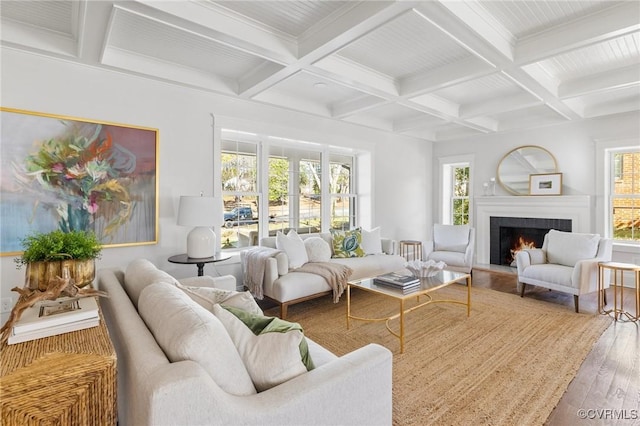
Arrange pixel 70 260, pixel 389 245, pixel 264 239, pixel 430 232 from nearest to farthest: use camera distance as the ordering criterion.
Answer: pixel 70 260 → pixel 264 239 → pixel 389 245 → pixel 430 232

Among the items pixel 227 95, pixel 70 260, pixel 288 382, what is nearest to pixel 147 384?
pixel 288 382

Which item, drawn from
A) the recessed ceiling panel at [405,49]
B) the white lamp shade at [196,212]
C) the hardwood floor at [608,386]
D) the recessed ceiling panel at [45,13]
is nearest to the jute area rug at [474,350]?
the hardwood floor at [608,386]

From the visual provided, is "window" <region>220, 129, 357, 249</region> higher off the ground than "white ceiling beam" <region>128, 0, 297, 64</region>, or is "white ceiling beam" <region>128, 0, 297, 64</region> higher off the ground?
"white ceiling beam" <region>128, 0, 297, 64</region>

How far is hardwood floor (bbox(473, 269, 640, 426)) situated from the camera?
1.89 meters

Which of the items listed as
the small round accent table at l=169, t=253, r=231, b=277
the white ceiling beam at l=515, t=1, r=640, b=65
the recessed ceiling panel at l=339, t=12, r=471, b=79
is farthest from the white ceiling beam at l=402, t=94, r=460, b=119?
the small round accent table at l=169, t=253, r=231, b=277

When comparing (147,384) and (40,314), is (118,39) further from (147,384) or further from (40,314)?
(147,384)

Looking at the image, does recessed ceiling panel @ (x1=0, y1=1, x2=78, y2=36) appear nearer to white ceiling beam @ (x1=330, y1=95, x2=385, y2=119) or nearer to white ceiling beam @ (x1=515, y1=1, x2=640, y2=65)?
white ceiling beam @ (x1=330, y1=95, x2=385, y2=119)

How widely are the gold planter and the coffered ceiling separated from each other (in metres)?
1.68

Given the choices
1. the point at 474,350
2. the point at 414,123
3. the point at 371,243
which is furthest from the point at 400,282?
the point at 414,123

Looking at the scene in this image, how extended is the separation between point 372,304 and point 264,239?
154 centimetres

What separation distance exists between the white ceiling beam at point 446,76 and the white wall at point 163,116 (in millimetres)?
1534

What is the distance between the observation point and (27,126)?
2.85 metres

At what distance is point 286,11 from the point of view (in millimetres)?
2480

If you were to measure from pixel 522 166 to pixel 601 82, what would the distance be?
2136 mm
